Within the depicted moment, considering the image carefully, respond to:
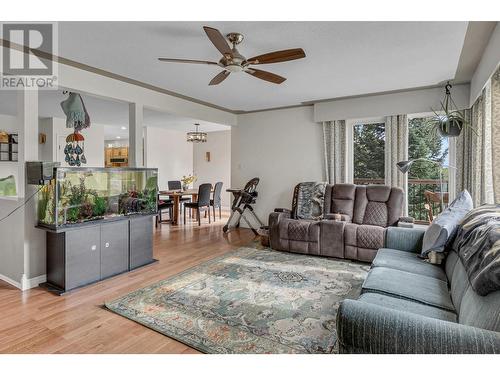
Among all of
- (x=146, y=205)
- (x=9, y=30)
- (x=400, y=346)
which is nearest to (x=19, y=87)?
(x=9, y=30)

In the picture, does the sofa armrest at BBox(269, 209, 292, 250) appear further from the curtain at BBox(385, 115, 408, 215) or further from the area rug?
the curtain at BBox(385, 115, 408, 215)

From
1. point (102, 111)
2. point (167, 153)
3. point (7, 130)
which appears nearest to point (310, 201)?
point (102, 111)

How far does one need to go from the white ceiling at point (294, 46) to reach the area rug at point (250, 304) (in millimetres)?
2289

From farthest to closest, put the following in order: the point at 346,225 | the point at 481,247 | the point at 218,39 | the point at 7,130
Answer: the point at 7,130, the point at 346,225, the point at 218,39, the point at 481,247

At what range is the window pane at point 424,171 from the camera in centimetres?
429

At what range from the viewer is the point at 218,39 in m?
2.17

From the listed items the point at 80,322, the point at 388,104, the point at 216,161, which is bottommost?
the point at 80,322

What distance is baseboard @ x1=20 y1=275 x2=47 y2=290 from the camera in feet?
9.36

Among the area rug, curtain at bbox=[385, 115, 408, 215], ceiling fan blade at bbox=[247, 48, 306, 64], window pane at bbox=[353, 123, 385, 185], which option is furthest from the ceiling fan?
window pane at bbox=[353, 123, 385, 185]

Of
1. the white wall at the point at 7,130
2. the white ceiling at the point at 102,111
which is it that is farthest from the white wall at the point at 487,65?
the white wall at the point at 7,130

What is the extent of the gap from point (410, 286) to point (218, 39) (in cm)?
217

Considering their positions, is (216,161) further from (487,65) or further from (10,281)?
(487,65)

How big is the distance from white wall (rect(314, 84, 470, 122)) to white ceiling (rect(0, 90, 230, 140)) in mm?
2937

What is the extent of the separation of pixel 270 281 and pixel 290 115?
3.35 metres
